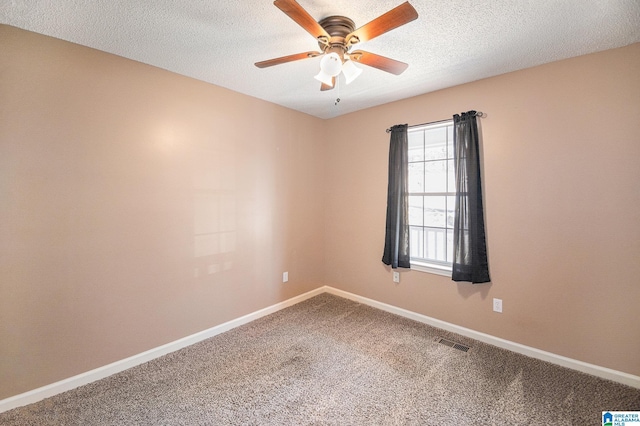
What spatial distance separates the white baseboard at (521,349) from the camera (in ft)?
6.87

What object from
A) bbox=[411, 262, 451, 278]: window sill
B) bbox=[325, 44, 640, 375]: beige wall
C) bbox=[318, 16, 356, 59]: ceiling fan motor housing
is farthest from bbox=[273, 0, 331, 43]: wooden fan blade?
bbox=[411, 262, 451, 278]: window sill

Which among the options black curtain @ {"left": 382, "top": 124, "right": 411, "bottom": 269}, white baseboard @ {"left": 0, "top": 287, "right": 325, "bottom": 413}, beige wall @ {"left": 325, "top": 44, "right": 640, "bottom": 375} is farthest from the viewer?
black curtain @ {"left": 382, "top": 124, "right": 411, "bottom": 269}

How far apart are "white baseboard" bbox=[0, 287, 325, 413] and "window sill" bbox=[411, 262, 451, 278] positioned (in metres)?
1.82

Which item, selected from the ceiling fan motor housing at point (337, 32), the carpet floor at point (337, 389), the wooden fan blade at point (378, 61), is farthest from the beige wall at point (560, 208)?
the ceiling fan motor housing at point (337, 32)

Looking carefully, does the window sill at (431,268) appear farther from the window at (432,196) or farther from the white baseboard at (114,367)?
the white baseboard at (114,367)

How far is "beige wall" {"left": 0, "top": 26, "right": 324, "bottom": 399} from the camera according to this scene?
1.91m

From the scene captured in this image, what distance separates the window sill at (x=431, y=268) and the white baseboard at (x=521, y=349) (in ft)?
1.67

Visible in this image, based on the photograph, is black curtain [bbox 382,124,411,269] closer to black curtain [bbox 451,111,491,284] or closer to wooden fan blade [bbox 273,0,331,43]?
black curtain [bbox 451,111,491,284]

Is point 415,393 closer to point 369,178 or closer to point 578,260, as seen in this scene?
point 578,260

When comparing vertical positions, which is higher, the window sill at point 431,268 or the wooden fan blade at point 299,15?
the wooden fan blade at point 299,15

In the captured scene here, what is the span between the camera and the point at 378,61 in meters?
1.83

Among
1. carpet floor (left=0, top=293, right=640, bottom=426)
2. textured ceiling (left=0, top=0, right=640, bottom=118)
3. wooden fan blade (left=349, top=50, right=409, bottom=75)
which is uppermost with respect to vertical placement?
textured ceiling (left=0, top=0, right=640, bottom=118)

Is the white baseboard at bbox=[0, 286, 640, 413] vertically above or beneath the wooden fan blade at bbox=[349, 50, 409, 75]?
beneath

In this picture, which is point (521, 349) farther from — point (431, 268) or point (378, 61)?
point (378, 61)
